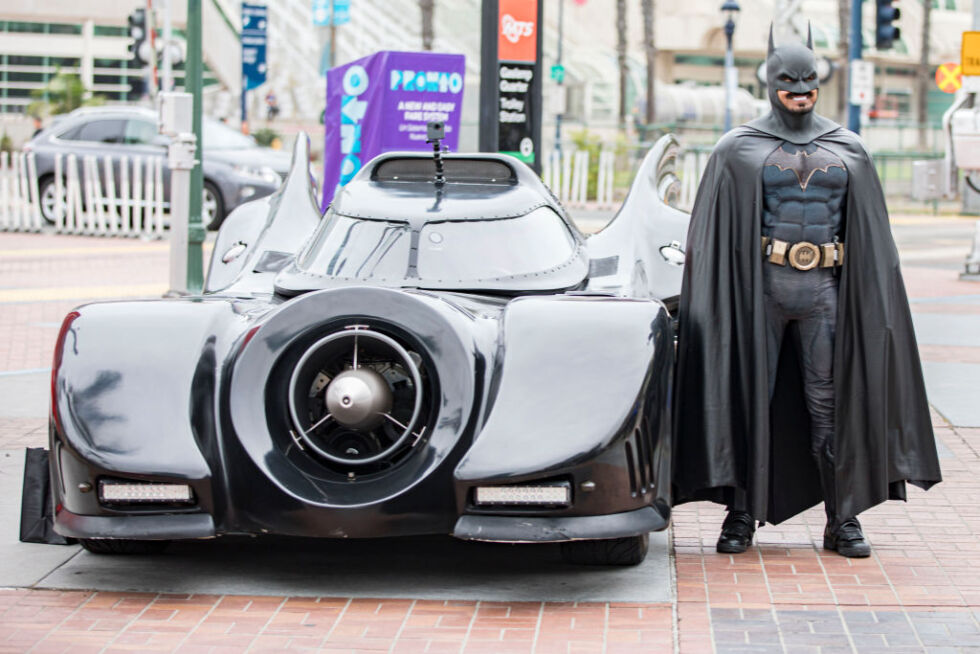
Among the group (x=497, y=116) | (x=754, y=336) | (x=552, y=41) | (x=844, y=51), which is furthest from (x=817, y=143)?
(x=552, y=41)

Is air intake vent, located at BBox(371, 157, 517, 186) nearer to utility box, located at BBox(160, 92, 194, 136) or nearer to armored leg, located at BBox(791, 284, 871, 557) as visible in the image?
armored leg, located at BBox(791, 284, 871, 557)

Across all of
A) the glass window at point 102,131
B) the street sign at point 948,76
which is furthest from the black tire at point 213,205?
the street sign at point 948,76

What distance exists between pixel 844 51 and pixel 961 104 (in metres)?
30.1

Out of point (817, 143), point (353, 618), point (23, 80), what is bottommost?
point (353, 618)

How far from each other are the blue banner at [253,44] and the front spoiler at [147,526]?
2856cm

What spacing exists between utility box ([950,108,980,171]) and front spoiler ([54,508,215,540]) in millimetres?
12839

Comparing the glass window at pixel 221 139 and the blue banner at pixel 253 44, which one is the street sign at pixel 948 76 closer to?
the glass window at pixel 221 139

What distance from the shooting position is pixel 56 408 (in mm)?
5195

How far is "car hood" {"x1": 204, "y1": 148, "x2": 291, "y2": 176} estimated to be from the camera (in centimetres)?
2017

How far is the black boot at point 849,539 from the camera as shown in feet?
18.4

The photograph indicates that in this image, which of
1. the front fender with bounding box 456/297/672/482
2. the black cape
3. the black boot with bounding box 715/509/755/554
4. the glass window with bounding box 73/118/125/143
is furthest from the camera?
the glass window with bounding box 73/118/125/143

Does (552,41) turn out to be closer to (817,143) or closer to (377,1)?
(377,1)

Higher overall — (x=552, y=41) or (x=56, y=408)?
(x=552, y=41)

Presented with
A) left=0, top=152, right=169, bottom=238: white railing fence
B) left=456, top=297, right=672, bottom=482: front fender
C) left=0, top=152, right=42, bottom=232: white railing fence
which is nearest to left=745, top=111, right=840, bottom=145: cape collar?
left=456, top=297, right=672, bottom=482: front fender
